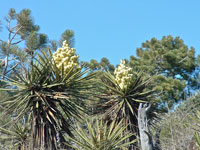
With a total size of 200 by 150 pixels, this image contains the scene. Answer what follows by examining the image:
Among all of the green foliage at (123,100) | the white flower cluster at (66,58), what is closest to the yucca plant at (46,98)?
the white flower cluster at (66,58)

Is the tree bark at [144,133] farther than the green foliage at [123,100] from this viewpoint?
No

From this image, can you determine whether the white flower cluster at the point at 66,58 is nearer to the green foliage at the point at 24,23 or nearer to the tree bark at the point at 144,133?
the tree bark at the point at 144,133

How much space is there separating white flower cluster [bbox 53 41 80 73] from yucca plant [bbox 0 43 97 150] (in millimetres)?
129

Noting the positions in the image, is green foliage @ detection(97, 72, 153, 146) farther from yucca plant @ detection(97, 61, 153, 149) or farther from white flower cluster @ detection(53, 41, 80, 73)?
white flower cluster @ detection(53, 41, 80, 73)

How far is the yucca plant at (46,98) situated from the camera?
5.44 m

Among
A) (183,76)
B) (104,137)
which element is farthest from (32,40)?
(183,76)

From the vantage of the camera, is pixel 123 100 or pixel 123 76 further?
pixel 123 76

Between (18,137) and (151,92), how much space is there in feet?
9.85

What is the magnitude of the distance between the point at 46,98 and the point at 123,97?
1805mm

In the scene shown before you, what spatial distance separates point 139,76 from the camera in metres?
6.89

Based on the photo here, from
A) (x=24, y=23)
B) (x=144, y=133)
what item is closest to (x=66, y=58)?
(x=144, y=133)

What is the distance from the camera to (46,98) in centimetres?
560

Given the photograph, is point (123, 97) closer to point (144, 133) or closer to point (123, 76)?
point (123, 76)

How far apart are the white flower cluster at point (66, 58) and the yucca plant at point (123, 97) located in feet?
2.80
